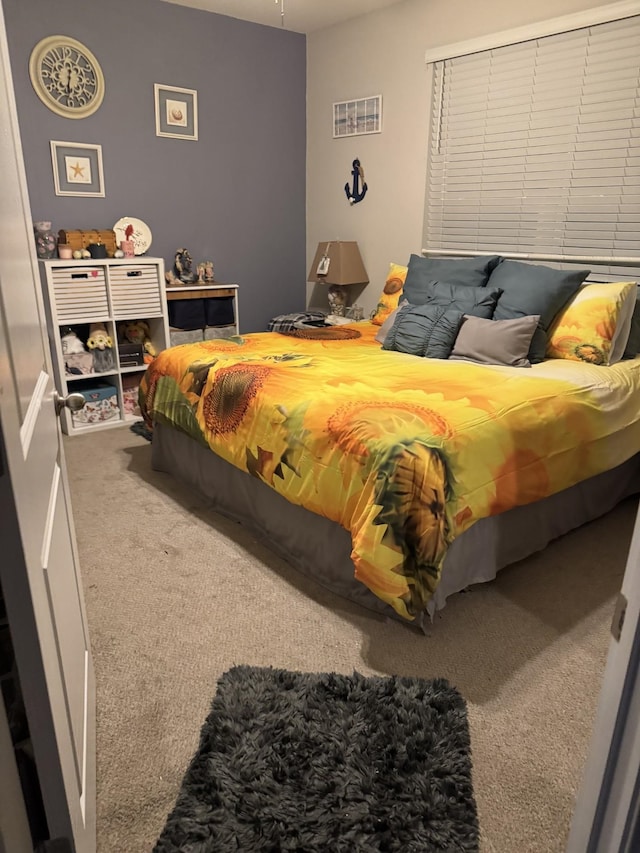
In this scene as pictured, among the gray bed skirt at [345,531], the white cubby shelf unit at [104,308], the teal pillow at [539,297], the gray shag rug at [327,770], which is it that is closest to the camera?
the gray shag rug at [327,770]

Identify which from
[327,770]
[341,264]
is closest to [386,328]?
[341,264]

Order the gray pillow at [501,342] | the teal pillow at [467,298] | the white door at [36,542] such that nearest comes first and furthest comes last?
the white door at [36,542] → the gray pillow at [501,342] → the teal pillow at [467,298]

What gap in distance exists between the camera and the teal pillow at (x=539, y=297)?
290 centimetres

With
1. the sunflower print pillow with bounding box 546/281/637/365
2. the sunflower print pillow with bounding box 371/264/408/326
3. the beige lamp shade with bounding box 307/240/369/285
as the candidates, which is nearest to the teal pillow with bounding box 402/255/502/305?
the sunflower print pillow with bounding box 371/264/408/326

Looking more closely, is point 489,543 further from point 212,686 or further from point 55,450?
point 55,450

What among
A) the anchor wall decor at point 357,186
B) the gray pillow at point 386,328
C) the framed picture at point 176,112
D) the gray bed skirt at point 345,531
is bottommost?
the gray bed skirt at point 345,531

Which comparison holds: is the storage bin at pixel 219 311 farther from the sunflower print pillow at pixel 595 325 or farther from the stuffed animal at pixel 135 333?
the sunflower print pillow at pixel 595 325

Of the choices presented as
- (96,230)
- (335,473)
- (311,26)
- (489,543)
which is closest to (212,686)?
(335,473)

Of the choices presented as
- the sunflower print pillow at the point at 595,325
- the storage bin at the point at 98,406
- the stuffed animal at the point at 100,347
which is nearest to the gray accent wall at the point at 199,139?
the stuffed animal at the point at 100,347

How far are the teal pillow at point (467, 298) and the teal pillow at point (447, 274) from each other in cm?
9

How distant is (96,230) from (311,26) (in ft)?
7.31

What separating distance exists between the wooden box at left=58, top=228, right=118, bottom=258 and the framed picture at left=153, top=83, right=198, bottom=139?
0.82 meters

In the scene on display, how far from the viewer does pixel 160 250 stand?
4.28 meters

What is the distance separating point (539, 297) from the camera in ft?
9.57
